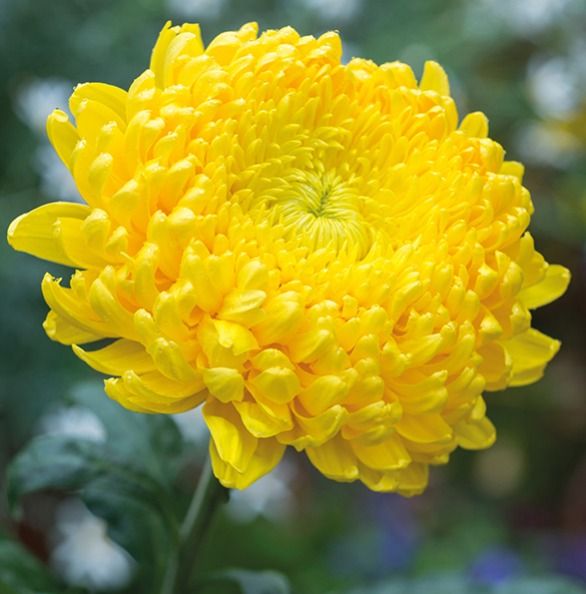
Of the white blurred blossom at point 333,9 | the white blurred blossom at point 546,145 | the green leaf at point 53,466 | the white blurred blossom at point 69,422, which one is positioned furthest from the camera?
the white blurred blossom at point 546,145

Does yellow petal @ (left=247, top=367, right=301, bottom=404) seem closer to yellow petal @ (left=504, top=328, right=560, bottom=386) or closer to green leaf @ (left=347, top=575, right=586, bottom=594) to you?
yellow petal @ (left=504, top=328, right=560, bottom=386)

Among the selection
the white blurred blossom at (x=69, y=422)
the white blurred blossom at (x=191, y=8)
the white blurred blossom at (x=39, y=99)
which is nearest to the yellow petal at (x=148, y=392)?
the white blurred blossom at (x=69, y=422)

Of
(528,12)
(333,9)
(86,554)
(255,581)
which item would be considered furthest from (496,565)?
(528,12)

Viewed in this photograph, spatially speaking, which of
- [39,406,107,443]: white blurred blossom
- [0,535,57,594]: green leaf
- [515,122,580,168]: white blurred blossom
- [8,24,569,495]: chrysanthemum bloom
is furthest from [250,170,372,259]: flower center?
[515,122,580,168]: white blurred blossom

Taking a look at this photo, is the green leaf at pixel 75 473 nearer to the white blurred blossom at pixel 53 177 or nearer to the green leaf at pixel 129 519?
the green leaf at pixel 129 519

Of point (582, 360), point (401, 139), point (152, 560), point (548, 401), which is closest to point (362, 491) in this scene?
point (548, 401)

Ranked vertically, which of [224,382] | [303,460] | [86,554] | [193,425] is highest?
[224,382]

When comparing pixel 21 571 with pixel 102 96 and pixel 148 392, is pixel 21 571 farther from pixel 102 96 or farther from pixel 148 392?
pixel 102 96
